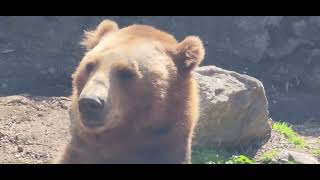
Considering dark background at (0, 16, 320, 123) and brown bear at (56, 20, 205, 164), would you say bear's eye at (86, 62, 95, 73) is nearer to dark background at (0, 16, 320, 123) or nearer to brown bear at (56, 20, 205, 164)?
brown bear at (56, 20, 205, 164)

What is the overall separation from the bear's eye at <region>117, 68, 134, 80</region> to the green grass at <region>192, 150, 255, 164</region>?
2321 mm

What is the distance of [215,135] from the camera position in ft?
21.5

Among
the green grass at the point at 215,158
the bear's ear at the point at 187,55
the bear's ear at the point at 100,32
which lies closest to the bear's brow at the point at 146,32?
the bear's ear at the point at 187,55

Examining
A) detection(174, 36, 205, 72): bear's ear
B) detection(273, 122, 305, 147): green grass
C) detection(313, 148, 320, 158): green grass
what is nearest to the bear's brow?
detection(174, 36, 205, 72): bear's ear

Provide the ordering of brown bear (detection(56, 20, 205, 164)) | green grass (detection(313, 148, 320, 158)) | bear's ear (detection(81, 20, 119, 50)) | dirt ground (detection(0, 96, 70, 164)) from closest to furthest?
brown bear (detection(56, 20, 205, 164))
bear's ear (detection(81, 20, 119, 50))
dirt ground (detection(0, 96, 70, 164))
green grass (detection(313, 148, 320, 158))

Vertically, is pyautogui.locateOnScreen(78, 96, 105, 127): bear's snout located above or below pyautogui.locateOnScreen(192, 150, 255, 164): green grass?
below

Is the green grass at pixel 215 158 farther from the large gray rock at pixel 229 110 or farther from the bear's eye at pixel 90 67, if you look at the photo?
the bear's eye at pixel 90 67

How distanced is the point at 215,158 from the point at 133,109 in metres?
2.65

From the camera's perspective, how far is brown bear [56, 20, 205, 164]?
3.55 meters

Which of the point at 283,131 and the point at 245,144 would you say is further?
the point at 283,131

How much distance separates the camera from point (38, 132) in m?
6.69
